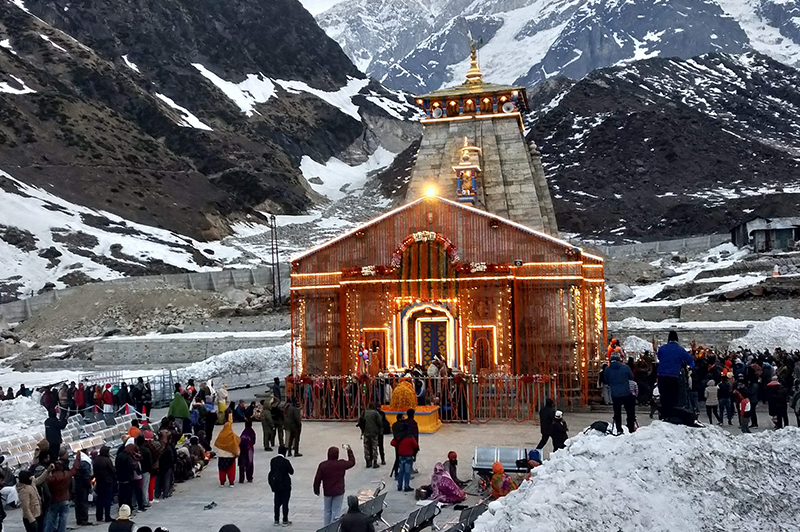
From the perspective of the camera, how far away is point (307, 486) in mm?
14969

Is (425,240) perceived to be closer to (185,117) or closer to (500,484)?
(500,484)

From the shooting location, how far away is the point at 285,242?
89.2 meters

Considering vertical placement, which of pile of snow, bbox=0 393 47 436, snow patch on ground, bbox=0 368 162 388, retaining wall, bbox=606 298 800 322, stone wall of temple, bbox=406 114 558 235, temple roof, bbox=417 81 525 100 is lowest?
pile of snow, bbox=0 393 47 436

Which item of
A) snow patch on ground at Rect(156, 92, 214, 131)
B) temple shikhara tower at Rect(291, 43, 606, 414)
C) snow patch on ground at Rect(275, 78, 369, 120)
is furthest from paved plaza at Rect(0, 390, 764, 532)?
snow patch on ground at Rect(275, 78, 369, 120)

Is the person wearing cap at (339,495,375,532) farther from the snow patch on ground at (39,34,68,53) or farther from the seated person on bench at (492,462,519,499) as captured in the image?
the snow patch on ground at (39,34,68,53)

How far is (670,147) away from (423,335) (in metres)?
94.0

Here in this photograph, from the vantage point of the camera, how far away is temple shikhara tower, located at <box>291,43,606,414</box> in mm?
23016

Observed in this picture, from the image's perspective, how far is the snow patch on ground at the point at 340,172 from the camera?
124750 millimetres

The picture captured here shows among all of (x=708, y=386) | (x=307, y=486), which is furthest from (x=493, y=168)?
(x=307, y=486)

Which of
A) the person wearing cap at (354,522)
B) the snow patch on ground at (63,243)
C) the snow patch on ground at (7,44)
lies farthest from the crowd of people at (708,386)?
the snow patch on ground at (7,44)

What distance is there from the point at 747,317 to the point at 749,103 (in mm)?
114871

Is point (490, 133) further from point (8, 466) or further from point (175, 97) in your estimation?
point (175, 97)

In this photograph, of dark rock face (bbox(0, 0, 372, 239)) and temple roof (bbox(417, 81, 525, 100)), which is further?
dark rock face (bbox(0, 0, 372, 239))

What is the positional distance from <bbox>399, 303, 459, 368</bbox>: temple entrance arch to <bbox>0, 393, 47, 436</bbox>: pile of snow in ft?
36.8
